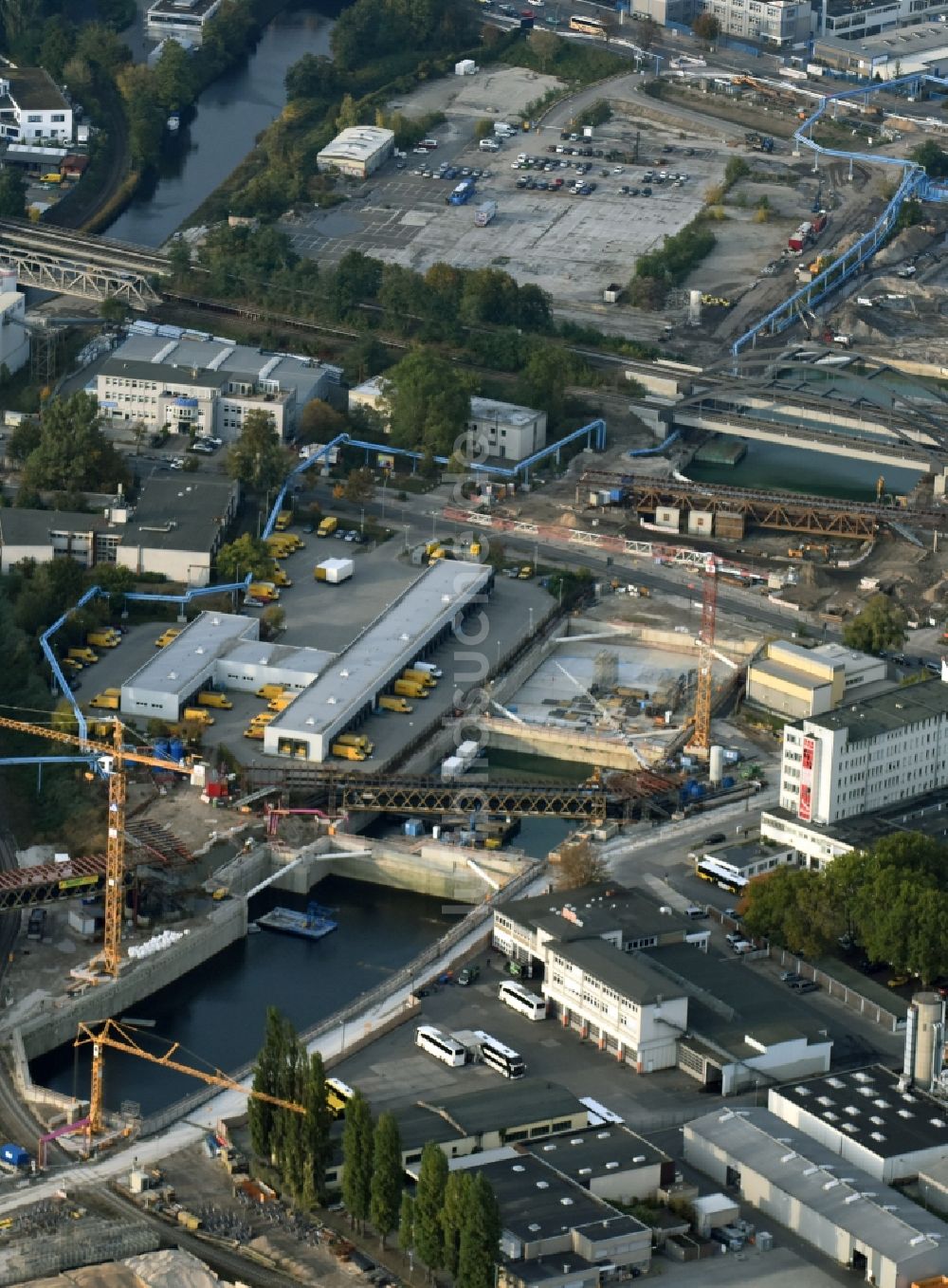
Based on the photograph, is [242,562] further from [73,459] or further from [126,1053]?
[126,1053]

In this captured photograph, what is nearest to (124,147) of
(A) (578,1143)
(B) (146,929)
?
(B) (146,929)

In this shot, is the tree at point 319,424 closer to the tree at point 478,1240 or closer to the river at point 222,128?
the river at point 222,128

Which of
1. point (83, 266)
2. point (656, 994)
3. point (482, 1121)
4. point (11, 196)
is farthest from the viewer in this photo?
point (11, 196)

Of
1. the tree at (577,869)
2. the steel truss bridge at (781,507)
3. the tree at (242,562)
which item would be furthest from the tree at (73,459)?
the tree at (577,869)

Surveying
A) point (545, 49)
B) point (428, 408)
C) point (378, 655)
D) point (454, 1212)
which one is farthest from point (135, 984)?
point (545, 49)

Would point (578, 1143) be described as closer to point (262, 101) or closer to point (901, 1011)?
point (901, 1011)

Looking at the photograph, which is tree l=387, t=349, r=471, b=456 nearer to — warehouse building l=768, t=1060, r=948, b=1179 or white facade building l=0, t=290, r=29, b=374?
white facade building l=0, t=290, r=29, b=374
